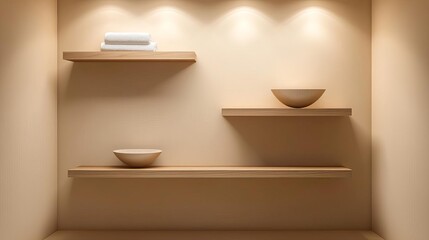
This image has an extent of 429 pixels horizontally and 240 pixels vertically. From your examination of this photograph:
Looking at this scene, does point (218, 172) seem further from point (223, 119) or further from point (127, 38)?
point (127, 38)

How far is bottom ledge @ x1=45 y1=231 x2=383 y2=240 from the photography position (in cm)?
307

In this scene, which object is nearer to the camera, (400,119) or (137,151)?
(400,119)

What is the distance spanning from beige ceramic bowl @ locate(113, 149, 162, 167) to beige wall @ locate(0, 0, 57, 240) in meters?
0.44

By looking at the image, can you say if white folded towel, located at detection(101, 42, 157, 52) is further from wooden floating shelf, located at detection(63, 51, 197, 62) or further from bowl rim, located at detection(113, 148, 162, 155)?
bowl rim, located at detection(113, 148, 162, 155)

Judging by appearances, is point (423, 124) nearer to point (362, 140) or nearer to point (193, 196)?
point (362, 140)

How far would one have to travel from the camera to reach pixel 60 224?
3318 mm

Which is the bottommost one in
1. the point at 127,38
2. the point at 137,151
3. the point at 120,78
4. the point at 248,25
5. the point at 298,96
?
the point at 137,151

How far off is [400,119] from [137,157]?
1.46 meters

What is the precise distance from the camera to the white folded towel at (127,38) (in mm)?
3119

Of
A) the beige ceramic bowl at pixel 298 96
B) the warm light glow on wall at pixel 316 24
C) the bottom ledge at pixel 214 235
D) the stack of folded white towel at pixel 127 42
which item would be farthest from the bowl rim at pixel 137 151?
the warm light glow on wall at pixel 316 24

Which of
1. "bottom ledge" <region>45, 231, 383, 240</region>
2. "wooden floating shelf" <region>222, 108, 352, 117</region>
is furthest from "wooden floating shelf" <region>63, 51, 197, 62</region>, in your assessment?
"bottom ledge" <region>45, 231, 383, 240</region>

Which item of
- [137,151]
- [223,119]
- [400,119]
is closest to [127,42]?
[137,151]

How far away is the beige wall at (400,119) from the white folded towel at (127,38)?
138cm

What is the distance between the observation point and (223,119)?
3.31 meters
